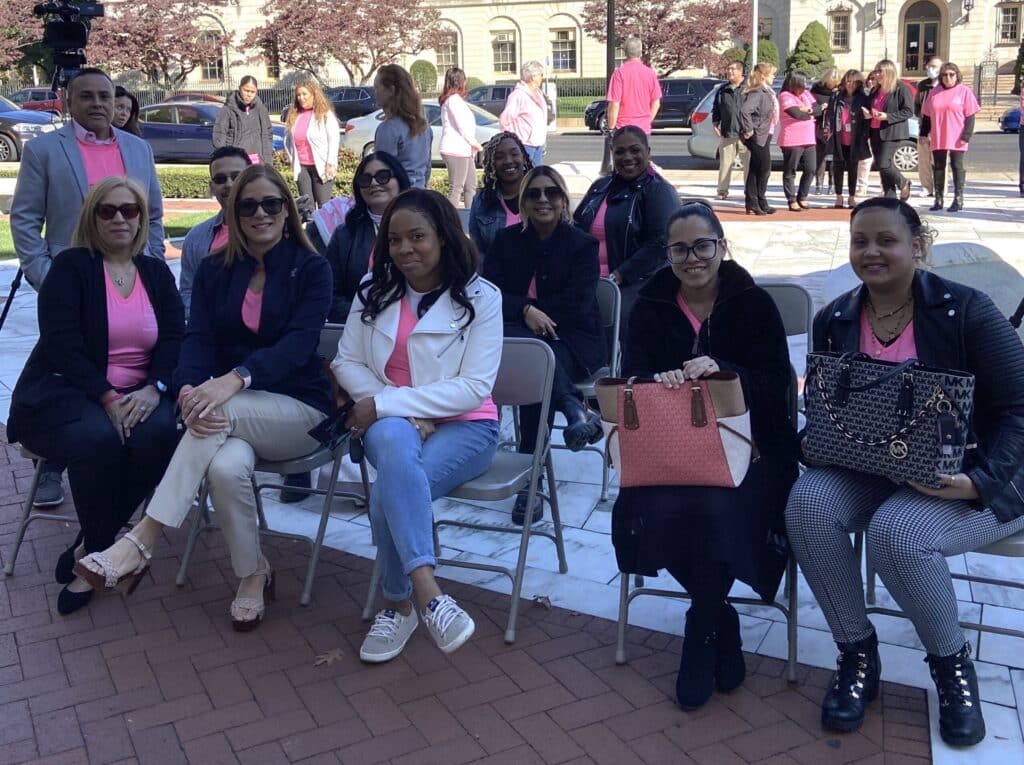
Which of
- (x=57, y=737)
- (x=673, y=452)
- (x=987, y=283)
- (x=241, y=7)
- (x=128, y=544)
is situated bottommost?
(x=57, y=737)

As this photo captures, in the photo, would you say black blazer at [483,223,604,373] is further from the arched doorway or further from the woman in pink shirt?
the arched doorway

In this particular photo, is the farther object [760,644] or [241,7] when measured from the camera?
[241,7]

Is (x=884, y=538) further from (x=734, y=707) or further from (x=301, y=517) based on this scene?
(x=301, y=517)

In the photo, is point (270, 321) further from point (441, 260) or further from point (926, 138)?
point (926, 138)

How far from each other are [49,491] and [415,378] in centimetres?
231

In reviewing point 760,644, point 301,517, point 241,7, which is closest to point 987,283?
point 760,644

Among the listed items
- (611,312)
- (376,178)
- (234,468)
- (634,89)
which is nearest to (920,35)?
(634,89)

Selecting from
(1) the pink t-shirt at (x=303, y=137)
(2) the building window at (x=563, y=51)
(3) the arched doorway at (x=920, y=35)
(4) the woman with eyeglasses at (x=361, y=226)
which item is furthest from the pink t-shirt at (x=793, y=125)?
(2) the building window at (x=563, y=51)

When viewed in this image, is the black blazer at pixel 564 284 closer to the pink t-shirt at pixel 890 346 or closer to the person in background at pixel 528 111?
the pink t-shirt at pixel 890 346

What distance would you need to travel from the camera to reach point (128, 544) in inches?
156

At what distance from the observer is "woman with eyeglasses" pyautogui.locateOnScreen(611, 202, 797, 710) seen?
349 centimetres

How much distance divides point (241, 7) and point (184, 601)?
48.9 meters

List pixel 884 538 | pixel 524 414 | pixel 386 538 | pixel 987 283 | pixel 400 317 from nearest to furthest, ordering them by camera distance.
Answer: pixel 884 538
pixel 386 538
pixel 400 317
pixel 987 283
pixel 524 414

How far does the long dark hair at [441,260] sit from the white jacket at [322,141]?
7.84m
